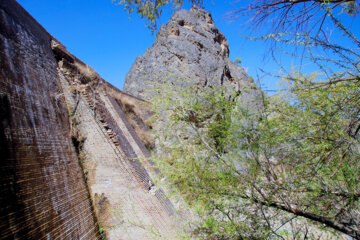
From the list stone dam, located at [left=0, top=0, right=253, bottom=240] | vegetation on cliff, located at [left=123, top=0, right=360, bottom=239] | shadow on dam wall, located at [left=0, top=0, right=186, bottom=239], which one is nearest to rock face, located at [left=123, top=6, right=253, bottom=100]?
stone dam, located at [left=0, top=0, right=253, bottom=240]

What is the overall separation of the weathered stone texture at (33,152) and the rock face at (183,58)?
28.1ft

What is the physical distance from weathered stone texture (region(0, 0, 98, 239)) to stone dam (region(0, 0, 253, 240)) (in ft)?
0.05

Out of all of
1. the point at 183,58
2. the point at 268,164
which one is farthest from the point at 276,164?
the point at 183,58

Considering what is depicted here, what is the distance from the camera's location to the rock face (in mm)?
13625

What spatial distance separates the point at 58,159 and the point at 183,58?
11890 millimetres

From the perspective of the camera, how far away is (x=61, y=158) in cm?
394

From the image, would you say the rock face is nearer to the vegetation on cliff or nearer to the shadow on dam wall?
the shadow on dam wall

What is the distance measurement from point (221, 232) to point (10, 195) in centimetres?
293

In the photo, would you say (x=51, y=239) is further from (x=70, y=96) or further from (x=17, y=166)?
(x=70, y=96)

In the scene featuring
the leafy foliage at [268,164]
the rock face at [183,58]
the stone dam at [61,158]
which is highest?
the rock face at [183,58]

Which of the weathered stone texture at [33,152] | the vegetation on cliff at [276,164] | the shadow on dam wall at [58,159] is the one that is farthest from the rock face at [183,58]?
the vegetation on cliff at [276,164]

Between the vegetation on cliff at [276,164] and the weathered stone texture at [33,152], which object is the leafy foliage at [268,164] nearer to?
the vegetation on cliff at [276,164]

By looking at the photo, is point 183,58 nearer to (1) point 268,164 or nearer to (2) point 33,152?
(2) point 33,152

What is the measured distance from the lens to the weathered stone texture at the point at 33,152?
2613 mm
